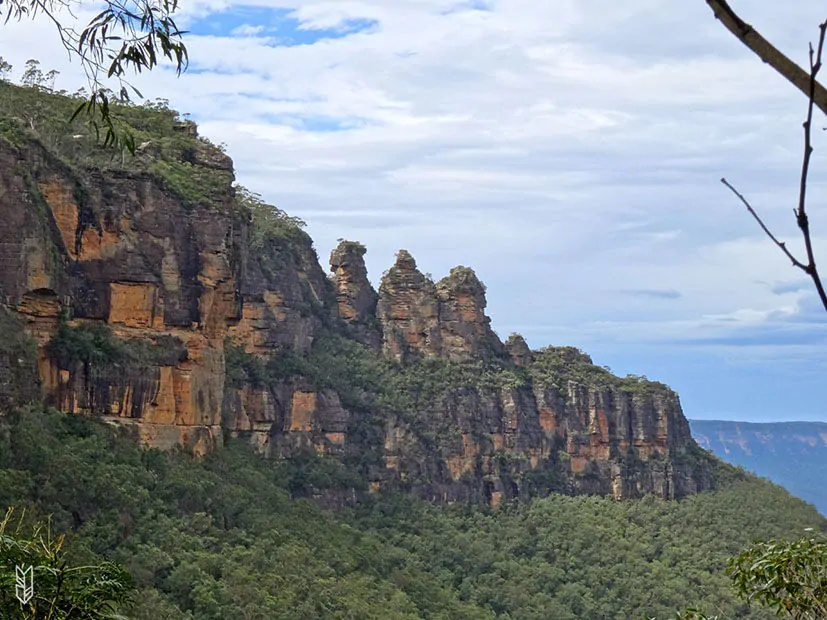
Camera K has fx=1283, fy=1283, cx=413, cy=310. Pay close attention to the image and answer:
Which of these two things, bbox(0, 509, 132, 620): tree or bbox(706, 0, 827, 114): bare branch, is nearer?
bbox(706, 0, 827, 114): bare branch

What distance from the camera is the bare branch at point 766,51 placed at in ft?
18.6

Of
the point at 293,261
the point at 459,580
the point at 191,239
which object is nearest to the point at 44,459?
the point at 191,239

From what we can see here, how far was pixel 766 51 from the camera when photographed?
18.9 ft

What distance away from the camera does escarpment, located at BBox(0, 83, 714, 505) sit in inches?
1442

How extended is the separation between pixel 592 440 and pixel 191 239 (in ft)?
137

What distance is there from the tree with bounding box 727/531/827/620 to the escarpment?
24.2 meters

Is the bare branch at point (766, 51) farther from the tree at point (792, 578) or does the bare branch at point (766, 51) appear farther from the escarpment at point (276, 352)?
the escarpment at point (276, 352)

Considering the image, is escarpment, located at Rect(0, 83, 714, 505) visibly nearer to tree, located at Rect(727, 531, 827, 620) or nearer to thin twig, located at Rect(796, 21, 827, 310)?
tree, located at Rect(727, 531, 827, 620)

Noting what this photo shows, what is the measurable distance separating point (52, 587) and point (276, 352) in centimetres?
5099

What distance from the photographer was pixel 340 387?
66.7 metres

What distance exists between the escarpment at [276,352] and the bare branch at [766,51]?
1116 inches

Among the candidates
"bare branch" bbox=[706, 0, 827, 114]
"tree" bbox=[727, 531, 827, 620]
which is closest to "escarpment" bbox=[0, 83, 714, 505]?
"tree" bbox=[727, 531, 827, 620]

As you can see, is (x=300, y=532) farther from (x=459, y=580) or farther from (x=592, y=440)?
(x=592, y=440)

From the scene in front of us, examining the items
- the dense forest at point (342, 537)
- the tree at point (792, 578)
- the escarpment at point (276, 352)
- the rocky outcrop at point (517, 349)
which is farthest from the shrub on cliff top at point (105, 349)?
the rocky outcrop at point (517, 349)
